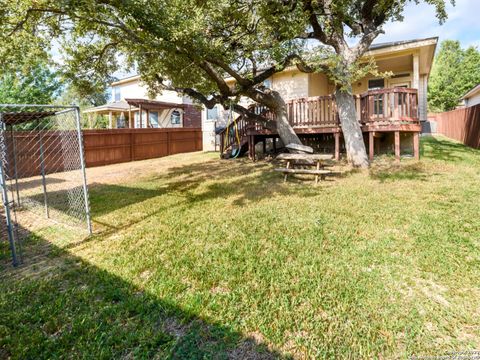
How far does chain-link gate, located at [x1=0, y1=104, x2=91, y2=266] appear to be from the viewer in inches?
178

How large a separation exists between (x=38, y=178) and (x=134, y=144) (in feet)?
16.4

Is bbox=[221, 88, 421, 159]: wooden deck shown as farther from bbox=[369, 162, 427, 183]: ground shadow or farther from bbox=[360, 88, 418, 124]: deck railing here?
bbox=[369, 162, 427, 183]: ground shadow

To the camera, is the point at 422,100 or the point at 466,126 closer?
the point at 466,126

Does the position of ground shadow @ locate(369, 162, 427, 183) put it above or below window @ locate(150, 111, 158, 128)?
below

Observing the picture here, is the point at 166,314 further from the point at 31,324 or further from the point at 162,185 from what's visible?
the point at 162,185

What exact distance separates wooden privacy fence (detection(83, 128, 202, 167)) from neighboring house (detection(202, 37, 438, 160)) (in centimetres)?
458

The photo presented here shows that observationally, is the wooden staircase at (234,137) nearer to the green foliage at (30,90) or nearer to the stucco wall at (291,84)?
the stucco wall at (291,84)

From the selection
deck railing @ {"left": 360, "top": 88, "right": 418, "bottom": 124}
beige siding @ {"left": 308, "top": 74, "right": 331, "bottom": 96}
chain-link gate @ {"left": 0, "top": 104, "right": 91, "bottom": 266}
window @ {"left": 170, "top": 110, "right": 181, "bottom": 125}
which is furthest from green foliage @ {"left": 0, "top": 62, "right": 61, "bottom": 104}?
deck railing @ {"left": 360, "top": 88, "right": 418, "bottom": 124}

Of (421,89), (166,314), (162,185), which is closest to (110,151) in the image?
(162,185)

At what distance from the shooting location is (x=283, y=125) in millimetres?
10133

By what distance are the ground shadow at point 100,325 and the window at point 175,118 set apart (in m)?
19.5

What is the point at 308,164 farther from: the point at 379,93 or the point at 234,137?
the point at 234,137

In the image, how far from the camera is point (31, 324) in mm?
2709

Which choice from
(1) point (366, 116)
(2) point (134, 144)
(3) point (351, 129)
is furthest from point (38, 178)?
(1) point (366, 116)
